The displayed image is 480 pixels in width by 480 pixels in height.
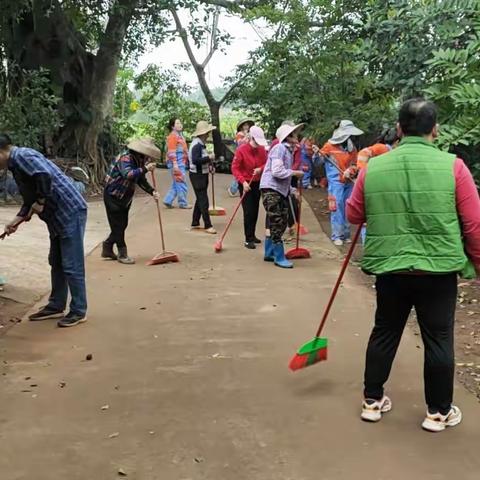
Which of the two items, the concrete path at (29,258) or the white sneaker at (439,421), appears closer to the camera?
the white sneaker at (439,421)

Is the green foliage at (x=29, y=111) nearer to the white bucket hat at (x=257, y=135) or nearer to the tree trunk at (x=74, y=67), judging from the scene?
the tree trunk at (x=74, y=67)

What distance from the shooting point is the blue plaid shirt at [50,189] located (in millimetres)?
5137

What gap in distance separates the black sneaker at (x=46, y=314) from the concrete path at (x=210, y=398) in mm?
125

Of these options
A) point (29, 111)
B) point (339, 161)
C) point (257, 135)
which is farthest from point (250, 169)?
point (29, 111)

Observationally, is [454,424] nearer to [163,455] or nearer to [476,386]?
[476,386]

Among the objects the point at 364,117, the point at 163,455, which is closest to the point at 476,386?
the point at 163,455

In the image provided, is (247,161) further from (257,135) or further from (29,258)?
(29,258)

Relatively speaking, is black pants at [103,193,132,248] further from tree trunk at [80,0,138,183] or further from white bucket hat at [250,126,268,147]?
tree trunk at [80,0,138,183]

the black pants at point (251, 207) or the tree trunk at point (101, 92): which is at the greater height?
the tree trunk at point (101, 92)

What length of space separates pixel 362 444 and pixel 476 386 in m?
1.18

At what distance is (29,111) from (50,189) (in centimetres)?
872

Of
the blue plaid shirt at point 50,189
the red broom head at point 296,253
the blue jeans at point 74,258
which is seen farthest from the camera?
the red broom head at point 296,253

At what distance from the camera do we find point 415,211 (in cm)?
342

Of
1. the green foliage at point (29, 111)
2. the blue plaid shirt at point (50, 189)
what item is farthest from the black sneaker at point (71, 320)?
the green foliage at point (29, 111)
